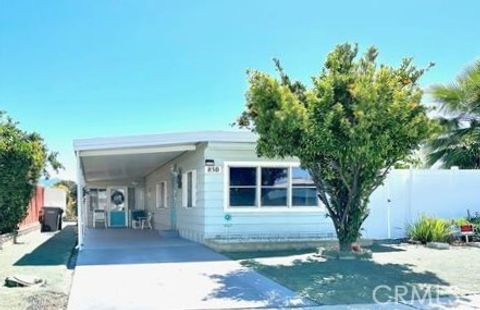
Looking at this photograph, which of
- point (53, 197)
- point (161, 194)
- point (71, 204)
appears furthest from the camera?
point (71, 204)

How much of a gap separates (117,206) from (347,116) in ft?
67.5

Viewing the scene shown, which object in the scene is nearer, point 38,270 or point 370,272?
point 370,272

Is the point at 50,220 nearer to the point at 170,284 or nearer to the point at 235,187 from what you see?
the point at 235,187

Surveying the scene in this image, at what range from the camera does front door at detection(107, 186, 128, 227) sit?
27531mm

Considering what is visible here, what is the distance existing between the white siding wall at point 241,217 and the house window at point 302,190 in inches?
10.1

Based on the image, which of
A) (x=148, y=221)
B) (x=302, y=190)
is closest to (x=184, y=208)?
(x=302, y=190)

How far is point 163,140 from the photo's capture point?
13734 millimetres

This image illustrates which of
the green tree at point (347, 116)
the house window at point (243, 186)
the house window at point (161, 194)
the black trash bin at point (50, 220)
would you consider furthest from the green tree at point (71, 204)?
the green tree at point (347, 116)

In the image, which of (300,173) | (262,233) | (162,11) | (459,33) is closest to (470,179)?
(459,33)

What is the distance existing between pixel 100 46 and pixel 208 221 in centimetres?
577

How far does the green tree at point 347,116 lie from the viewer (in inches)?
383

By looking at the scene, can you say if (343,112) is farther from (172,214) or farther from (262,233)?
(172,214)

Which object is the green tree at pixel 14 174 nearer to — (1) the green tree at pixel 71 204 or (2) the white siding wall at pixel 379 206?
(2) the white siding wall at pixel 379 206

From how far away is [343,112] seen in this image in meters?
9.97
